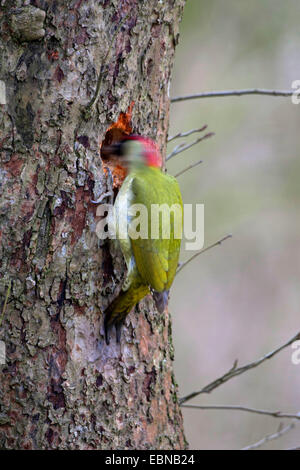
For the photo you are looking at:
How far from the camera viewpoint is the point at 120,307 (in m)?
2.73

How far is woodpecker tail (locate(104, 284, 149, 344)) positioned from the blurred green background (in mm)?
3687

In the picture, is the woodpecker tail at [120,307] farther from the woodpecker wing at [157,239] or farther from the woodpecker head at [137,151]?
the woodpecker head at [137,151]

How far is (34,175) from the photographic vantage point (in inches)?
102

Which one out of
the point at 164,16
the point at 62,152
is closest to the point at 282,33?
the point at 164,16

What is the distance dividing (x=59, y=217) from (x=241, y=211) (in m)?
4.15

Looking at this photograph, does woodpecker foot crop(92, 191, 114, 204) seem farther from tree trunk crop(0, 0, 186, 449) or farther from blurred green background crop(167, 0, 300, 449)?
blurred green background crop(167, 0, 300, 449)

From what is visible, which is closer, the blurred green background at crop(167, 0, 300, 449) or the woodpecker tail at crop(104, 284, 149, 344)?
the woodpecker tail at crop(104, 284, 149, 344)

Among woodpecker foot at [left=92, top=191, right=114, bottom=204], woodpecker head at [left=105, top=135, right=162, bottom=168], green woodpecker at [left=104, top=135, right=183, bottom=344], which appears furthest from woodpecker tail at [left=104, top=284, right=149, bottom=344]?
woodpecker head at [left=105, top=135, right=162, bottom=168]

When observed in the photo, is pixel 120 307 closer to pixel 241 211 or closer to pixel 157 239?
pixel 157 239

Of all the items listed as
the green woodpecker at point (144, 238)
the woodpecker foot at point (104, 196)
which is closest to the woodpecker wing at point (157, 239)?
the green woodpecker at point (144, 238)

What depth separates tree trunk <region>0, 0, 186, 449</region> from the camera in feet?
8.46

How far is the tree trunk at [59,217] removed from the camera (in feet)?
8.46

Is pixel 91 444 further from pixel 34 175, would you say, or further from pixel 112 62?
pixel 112 62
